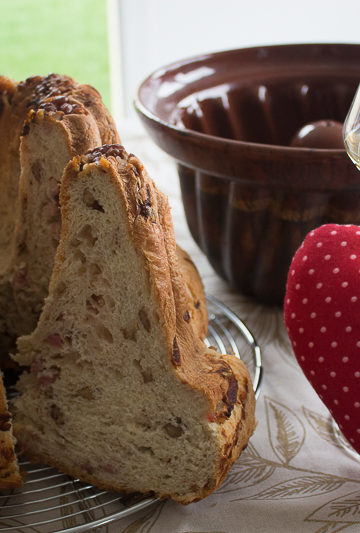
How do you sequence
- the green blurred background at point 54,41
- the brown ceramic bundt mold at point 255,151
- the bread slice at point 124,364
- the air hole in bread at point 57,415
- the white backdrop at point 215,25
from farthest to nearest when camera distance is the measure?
the green blurred background at point 54,41
the white backdrop at point 215,25
the brown ceramic bundt mold at point 255,151
the air hole in bread at point 57,415
the bread slice at point 124,364

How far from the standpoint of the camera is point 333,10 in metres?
Answer: 2.51

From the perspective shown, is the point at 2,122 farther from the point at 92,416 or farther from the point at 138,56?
the point at 138,56

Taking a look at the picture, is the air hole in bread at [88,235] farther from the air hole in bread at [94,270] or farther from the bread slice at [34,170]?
the bread slice at [34,170]

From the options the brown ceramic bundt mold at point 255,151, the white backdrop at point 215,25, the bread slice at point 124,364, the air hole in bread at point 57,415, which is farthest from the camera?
the white backdrop at point 215,25

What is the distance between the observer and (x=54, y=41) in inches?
137

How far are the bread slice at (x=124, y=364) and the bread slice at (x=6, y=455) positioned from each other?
7 centimetres

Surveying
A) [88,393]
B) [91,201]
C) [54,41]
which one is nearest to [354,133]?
[91,201]

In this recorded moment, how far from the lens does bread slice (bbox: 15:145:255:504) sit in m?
0.73

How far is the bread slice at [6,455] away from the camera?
76 cm

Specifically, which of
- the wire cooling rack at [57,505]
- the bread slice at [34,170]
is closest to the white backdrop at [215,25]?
Result: the bread slice at [34,170]

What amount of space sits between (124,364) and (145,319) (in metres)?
0.07

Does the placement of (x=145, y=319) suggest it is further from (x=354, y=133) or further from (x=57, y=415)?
(x=354, y=133)

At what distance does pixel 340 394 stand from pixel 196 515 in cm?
23

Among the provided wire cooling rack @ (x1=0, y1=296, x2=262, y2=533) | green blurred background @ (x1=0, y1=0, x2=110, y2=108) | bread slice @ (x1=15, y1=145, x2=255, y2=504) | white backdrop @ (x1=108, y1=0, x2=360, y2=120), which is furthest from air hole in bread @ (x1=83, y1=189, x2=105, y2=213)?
green blurred background @ (x1=0, y1=0, x2=110, y2=108)
